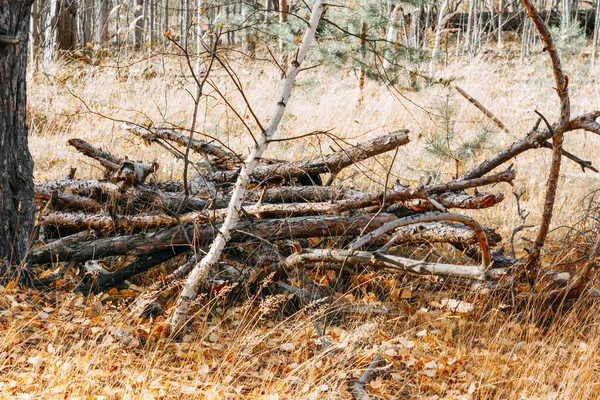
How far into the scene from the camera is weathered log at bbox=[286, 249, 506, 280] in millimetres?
3658

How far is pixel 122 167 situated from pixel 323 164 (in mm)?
1506

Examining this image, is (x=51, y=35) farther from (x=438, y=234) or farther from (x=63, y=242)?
(x=438, y=234)

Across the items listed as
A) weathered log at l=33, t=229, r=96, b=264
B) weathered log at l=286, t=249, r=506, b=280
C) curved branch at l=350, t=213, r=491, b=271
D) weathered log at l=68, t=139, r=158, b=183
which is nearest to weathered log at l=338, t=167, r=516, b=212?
curved branch at l=350, t=213, r=491, b=271

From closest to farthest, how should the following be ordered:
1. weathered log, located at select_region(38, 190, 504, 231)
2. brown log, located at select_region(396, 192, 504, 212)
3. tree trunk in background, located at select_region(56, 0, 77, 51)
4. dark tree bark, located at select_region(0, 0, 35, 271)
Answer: dark tree bark, located at select_region(0, 0, 35, 271)
brown log, located at select_region(396, 192, 504, 212)
weathered log, located at select_region(38, 190, 504, 231)
tree trunk in background, located at select_region(56, 0, 77, 51)

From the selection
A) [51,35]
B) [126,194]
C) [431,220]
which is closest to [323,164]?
[431,220]

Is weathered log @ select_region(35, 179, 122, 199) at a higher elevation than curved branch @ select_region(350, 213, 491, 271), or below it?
below

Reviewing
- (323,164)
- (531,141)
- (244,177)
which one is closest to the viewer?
(244,177)

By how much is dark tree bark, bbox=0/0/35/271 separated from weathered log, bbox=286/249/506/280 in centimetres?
164

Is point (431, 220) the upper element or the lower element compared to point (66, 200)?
upper

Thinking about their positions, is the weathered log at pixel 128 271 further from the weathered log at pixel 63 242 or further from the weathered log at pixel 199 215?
the weathered log at pixel 63 242

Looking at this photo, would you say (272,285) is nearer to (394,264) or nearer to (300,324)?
(300,324)

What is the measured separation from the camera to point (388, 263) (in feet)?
12.1

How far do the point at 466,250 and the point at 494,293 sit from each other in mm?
609

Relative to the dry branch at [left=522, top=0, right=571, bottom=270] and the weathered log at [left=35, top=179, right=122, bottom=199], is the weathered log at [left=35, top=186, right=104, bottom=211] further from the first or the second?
the dry branch at [left=522, top=0, right=571, bottom=270]
